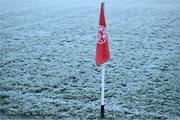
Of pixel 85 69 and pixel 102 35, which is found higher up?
pixel 102 35

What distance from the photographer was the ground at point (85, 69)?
508cm

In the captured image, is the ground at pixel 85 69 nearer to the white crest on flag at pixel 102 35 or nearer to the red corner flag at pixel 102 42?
the red corner flag at pixel 102 42

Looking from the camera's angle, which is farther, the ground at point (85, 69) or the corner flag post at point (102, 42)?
the ground at point (85, 69)

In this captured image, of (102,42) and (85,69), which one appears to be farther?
(85,69)

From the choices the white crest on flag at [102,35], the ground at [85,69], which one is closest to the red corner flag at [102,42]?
the white crest on flag at [102,35]

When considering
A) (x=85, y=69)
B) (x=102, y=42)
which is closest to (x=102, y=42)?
(x=102, y=42)

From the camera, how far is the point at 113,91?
575cm

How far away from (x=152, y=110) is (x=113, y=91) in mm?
941

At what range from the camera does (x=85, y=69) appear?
23.2 feet

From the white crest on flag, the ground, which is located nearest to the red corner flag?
the white crest on flag

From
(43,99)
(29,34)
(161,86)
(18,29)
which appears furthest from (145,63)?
(18,29)

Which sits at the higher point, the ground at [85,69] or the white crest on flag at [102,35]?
the white crest on flag at [102,35]

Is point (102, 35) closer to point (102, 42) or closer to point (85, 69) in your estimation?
point (102, 42)

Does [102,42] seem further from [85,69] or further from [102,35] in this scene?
[85,69]
